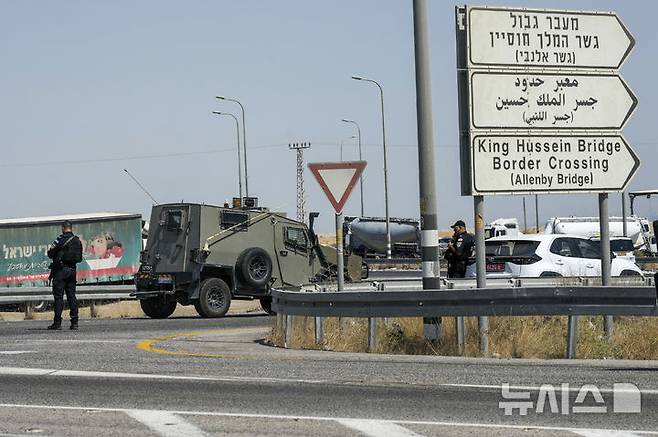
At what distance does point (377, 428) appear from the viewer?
9.04 metres

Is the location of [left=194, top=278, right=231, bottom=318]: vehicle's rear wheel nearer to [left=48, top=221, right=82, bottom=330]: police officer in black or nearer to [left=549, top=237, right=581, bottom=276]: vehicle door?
[left=48, top=221, right=82, bottom=330]: police officer in black

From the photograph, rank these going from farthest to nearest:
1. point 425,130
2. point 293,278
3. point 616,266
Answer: point 293,278 → point 616,266 → point 425,130

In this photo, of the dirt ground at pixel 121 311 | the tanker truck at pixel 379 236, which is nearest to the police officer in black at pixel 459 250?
the dirt ground at pixel 121 311

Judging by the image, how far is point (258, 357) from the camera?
15703mm

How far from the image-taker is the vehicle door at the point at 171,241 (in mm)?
27734

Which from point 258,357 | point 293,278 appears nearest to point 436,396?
point 258,357

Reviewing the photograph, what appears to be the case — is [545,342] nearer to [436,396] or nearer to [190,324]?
→ [436,396]

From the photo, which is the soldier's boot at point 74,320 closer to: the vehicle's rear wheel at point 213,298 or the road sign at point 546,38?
the vehicle's rear wheel at point 213,298

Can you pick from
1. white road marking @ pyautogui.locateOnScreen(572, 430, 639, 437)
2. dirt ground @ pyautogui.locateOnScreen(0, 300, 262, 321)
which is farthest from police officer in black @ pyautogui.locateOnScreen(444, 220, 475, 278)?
white road marking @ pyautogui.locateOnScreen(572, 430, 639, 437)

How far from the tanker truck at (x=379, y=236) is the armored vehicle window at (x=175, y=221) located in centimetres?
4577

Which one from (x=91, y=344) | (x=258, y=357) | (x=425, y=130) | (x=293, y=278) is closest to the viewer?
(x=258, y=357)

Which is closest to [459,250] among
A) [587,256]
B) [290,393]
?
[587,256]

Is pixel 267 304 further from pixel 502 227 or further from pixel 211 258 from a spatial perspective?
pixel 502 227

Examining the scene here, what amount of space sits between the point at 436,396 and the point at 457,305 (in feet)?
16.9
